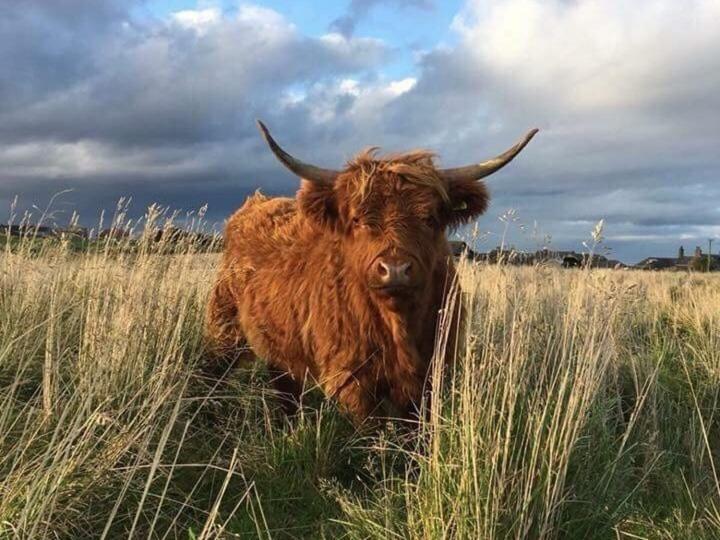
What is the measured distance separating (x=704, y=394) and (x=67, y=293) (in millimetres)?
5227

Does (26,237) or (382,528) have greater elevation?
(26,237)

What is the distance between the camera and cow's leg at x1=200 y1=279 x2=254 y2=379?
6043 mm

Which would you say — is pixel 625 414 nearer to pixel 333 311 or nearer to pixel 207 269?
pixel 333 311

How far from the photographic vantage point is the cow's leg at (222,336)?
6.04m

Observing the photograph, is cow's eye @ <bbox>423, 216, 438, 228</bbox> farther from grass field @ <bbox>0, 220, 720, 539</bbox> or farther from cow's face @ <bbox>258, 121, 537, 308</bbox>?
grass field @ <bbox>0, 220, 720, 539</bbox>

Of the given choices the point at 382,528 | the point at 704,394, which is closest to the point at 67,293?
the point at 382,528

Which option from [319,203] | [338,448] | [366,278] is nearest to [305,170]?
Answer: [319,203]

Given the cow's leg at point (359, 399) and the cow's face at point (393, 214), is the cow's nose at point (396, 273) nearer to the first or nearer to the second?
the cow's face at point (393, 214)

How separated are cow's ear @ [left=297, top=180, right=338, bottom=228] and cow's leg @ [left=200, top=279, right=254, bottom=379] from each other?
1.44 meters

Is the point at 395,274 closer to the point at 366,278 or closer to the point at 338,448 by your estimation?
the point at 366,278

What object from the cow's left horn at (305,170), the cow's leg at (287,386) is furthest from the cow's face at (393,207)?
the cow's leg at (287,386)

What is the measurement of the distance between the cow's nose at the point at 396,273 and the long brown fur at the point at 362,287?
10 centimetres

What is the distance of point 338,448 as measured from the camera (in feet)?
14.5

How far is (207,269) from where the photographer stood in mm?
7516
